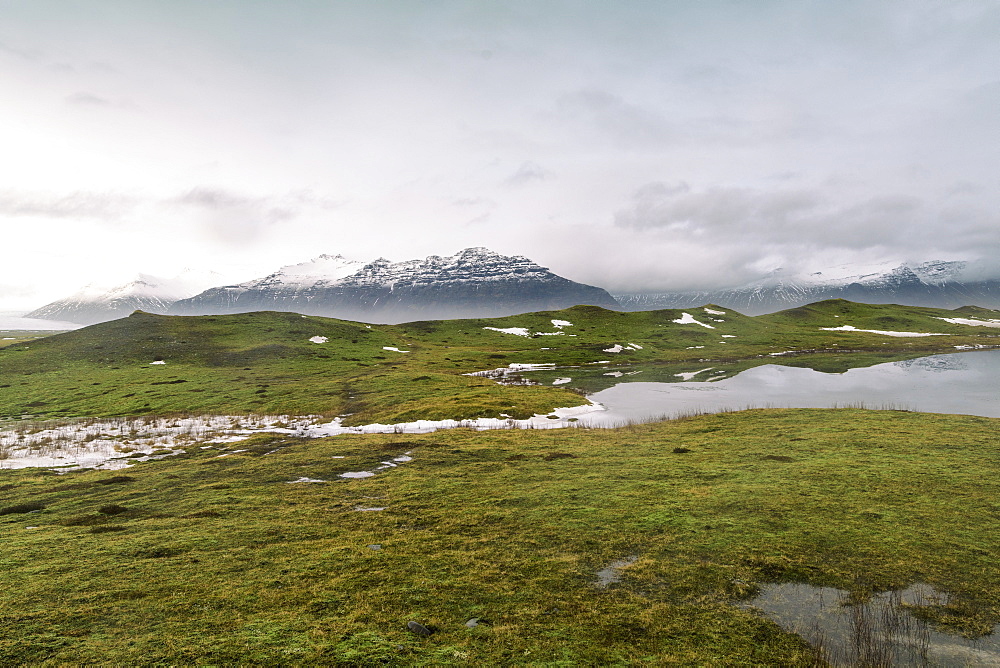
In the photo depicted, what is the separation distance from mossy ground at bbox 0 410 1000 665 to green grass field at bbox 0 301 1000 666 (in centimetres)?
11

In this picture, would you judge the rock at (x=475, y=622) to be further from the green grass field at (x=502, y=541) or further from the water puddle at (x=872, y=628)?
the water puddle at (x=872, y=628)

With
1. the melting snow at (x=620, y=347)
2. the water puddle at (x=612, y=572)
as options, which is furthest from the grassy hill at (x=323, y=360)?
the water puddle at (x=612, y=572)

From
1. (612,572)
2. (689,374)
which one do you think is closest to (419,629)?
(612,572)

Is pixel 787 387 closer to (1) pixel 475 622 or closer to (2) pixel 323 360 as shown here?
(1) pixel 475 622

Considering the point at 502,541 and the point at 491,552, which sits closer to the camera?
the point at 491,552

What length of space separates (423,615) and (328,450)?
28.5 m

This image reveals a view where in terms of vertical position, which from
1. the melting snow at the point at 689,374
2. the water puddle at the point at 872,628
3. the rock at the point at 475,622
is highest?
the rock at the point at 475,622

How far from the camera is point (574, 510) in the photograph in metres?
23.0

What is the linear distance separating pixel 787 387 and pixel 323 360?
110123 mm

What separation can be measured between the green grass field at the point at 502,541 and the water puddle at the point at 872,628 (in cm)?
54

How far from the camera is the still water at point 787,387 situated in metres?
58.4

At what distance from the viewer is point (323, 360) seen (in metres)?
122

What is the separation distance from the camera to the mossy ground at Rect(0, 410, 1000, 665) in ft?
40.5

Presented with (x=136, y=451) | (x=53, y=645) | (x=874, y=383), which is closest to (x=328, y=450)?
(x=136, y=451)
